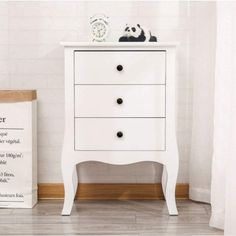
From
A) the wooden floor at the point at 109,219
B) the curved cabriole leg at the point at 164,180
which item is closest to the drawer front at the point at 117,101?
the curved cabriole leg at the point at 164,180

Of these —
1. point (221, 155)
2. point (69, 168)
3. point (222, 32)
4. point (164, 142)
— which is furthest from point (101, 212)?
point (222, 32)

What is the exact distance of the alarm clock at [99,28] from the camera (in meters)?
2.73

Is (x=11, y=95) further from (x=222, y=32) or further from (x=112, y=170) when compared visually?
(x=222, y=32)

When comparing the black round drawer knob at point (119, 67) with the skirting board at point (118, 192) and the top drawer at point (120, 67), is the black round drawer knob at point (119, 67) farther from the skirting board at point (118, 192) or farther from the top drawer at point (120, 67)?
the skirting board at point (118, 192)

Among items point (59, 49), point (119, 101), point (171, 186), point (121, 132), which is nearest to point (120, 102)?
point (119, 101)

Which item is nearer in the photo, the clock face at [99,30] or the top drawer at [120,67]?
the top drawer at [120,67]

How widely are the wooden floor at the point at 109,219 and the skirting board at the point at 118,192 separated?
8 cm

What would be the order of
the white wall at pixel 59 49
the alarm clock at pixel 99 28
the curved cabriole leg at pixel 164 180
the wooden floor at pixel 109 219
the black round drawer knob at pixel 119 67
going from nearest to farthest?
the wooden floor at pixel 109 219
the black round drawer knob at pixel 119 67
the alarm clock at pixel 99 28
the curved cabriole leg at pixel 164 180
the white wall at pixel 59 49

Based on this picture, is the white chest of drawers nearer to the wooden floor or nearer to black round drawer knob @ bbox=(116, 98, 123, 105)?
black round drawer knob @ bbox=(116, 98, 123, 105)

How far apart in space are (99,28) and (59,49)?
1.22 feet

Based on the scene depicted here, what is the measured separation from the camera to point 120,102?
8.58 ft

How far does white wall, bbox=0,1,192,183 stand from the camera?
3002mm

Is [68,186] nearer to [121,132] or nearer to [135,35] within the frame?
[121,132]

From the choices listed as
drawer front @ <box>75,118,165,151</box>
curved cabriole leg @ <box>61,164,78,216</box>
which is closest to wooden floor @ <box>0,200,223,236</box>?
curved cabriole leg @ <box>61,164,78,216</box>
